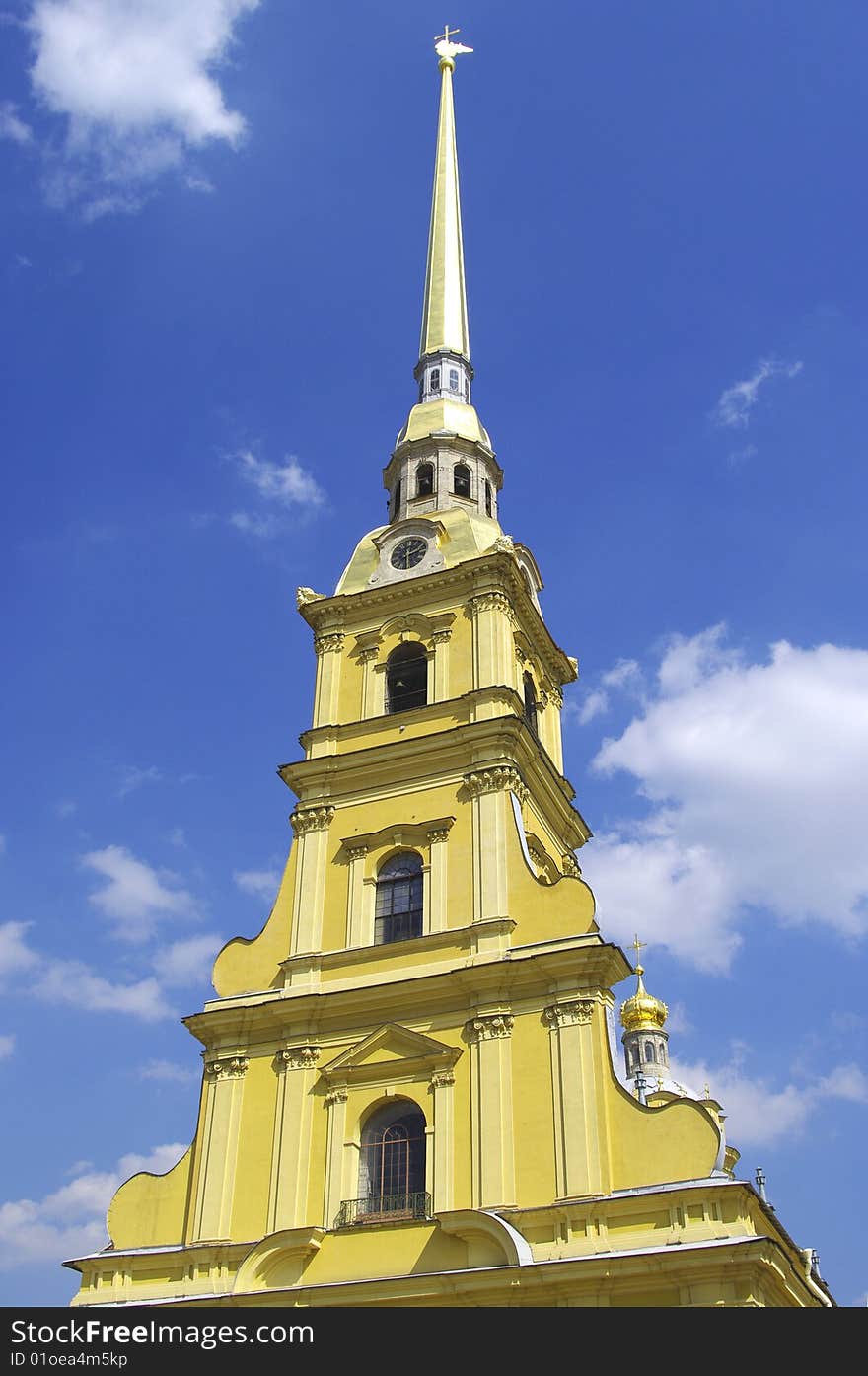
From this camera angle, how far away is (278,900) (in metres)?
30.8

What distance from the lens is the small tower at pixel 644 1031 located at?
2363 inches

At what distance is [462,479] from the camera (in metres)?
40.1

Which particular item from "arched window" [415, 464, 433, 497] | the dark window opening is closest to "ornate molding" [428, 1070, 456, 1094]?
the dark window opening

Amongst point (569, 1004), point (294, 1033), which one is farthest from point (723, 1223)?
point (294, 1033)

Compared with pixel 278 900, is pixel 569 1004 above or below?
below

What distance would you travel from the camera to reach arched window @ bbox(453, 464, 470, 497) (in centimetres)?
3975

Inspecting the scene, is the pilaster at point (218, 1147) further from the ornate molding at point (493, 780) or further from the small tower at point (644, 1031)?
the small tower at point (644, 1031)

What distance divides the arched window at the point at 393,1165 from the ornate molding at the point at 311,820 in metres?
6.95

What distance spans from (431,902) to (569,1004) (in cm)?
407

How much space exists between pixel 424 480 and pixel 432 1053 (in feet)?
60.7

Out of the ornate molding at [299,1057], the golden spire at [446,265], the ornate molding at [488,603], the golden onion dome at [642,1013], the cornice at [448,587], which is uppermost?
the golden spire at [446,265]

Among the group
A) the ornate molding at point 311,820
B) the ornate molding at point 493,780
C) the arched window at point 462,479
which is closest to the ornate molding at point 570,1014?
the ornate molding at point 493,780
